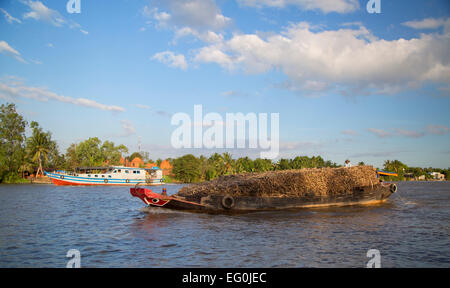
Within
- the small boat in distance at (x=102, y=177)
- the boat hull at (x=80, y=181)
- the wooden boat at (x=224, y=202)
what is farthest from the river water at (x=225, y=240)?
the boat hull at (x=80, y=181)

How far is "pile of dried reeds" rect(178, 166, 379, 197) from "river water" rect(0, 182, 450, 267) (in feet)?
8.11

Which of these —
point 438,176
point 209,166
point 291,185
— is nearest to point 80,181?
point 209,166

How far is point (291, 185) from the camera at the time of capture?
69.3 ft

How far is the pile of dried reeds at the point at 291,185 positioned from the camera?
20.5m

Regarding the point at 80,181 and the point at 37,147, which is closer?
the point at 80,181

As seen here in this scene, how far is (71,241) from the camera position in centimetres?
1159

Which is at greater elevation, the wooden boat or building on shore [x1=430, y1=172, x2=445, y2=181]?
the wooden boat

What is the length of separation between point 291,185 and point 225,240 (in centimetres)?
1054

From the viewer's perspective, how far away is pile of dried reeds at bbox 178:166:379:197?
67.3 feet
